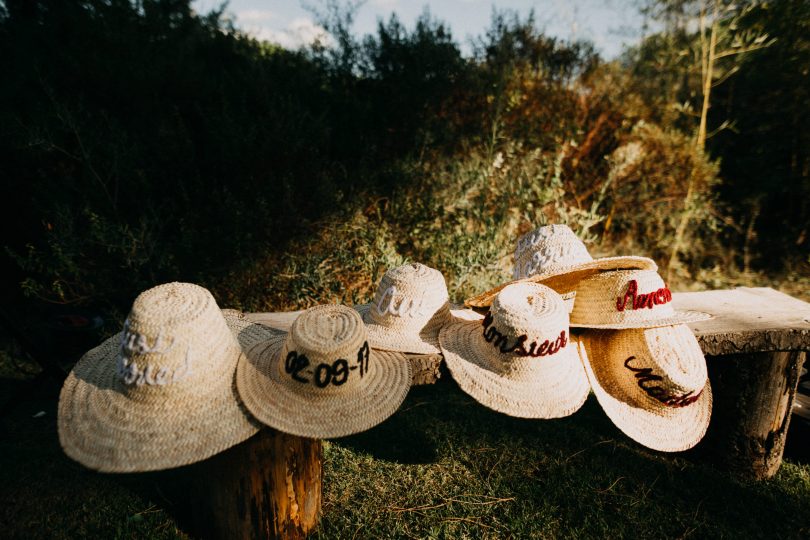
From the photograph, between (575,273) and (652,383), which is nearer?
(652,383)

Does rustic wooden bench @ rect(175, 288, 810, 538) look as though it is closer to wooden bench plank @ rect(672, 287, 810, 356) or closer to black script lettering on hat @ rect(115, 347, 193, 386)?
wooden bench plank @ rect(672, 287, 810, 356)

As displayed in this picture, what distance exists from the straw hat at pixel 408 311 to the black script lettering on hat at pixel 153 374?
31.1 inches

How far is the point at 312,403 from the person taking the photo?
1700mm

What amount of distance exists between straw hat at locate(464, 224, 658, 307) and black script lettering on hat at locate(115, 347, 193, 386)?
1353 mm

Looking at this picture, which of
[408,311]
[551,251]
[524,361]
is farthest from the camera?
[551,251]

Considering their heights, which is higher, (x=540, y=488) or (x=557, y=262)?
(x=557, y=262)

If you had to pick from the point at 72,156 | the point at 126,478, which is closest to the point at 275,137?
the point at 72,156

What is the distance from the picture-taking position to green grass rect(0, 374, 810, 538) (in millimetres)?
2336

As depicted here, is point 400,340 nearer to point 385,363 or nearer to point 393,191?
point 385,363

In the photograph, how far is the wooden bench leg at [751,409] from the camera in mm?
2588

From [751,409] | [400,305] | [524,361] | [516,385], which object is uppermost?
[400,305]

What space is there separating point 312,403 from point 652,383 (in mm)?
1563

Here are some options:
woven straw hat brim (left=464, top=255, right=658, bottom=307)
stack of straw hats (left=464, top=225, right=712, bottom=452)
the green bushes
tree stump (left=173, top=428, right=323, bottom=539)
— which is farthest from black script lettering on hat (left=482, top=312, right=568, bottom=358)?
the green bushes

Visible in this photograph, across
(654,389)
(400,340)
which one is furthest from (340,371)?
(654,389)
